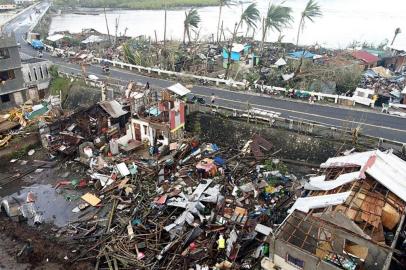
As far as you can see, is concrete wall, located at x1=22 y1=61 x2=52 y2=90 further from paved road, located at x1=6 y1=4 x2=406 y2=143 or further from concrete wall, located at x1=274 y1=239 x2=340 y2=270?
concrete wall, located at x1=274 y1=239 x2=340 y2=270

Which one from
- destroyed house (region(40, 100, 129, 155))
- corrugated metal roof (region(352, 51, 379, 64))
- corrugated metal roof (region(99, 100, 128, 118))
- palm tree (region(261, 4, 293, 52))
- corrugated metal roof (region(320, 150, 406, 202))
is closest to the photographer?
corrugated metal roof (region(320, 150, 406, 202))

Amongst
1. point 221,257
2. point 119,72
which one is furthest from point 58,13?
point 221,257

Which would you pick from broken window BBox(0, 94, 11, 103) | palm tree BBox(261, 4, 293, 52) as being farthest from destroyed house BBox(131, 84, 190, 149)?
palm tree BBox(261, 4, 293, 52)

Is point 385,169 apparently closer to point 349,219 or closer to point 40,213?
point 349,219

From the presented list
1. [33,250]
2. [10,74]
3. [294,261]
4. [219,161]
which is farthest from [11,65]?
[294,261]

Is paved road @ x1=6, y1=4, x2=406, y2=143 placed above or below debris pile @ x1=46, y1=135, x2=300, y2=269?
above

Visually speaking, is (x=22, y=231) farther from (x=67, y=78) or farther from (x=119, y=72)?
(x=119, y=72)
